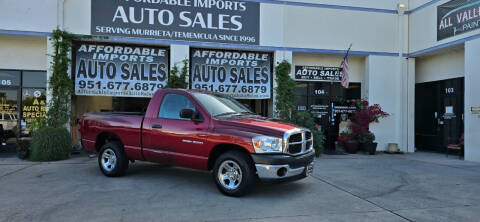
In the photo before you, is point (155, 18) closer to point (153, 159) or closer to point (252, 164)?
point (153, 159)

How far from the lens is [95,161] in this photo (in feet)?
29.6

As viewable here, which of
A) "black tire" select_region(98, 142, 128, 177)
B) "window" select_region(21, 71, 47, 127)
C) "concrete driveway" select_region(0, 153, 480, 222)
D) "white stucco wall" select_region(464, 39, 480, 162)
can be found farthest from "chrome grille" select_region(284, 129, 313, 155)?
"window" select_region(21, 71, 47, 127)

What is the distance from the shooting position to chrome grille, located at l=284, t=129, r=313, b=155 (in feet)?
17.5

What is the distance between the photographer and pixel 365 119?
11820 mm

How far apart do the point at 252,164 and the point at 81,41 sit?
→ 27.9 ft

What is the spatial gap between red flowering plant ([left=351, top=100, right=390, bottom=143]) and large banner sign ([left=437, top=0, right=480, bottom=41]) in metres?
3.39

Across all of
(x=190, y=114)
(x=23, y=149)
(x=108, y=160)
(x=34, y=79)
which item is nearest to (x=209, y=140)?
(x=190, y=114)

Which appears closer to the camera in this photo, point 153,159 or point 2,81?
point 153,159

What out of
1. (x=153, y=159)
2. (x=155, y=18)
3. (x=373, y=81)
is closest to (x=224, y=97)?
(x=153, y=159)

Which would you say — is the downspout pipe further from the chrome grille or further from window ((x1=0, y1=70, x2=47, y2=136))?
the chrome grille

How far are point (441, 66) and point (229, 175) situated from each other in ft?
36.1

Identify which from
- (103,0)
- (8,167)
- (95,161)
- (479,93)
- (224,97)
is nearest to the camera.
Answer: (224,97)

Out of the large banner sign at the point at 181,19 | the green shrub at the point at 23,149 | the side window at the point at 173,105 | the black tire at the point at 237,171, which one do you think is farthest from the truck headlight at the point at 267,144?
the green shrub at the point at 23,149

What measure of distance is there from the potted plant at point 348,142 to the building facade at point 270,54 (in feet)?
1.74
